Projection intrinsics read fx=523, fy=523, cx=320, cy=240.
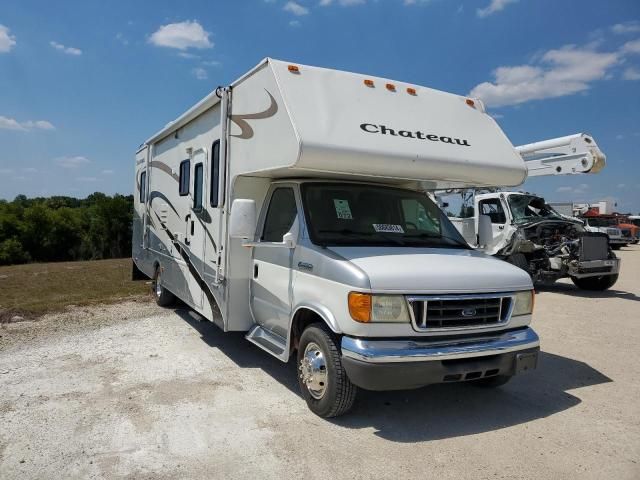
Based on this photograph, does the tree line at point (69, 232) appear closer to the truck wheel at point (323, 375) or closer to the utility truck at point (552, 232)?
the utility truck at point (552, 232)

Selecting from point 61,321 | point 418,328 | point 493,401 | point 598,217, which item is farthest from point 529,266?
point 598,217

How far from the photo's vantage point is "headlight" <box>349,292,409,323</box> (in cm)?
397

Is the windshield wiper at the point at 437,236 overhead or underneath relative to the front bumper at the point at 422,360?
overhead

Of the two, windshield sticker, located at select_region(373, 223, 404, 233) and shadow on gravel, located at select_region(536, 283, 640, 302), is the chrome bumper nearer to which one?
windshield sticker, located at select_region(373, 223, 404, 233)

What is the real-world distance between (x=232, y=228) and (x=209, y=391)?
1.63 m

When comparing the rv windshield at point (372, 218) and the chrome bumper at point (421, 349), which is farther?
the rv windshield at point (372, 218)

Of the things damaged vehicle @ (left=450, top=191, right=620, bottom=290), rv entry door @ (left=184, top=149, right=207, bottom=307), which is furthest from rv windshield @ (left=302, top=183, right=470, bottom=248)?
damaged vehicle @ (left=450, top=191, right=620, bottom=290)

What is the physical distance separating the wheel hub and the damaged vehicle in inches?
300

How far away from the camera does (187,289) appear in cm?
716

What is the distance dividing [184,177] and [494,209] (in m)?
8.47

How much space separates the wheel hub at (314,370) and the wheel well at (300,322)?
0.90ft

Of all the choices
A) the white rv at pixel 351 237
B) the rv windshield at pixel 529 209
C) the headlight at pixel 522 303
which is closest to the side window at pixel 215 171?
the white rv at pixel 351 237

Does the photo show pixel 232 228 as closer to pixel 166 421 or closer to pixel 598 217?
pixel 166 421

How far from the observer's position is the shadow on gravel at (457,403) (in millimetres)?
4332
